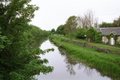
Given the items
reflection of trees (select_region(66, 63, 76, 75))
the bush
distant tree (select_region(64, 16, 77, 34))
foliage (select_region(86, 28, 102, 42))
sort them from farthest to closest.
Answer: distant tree (select_region(64, 16, 77, 34))
the bush
foliage (select_region(86, 28, 102, 42))
reflection of trees (select_region(66, 63, 76, 75))

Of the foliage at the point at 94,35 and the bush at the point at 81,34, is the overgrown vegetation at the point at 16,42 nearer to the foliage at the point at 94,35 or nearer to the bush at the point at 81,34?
the foliage at the point at 94,35

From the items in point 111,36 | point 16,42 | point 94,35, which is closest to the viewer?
point 16,42

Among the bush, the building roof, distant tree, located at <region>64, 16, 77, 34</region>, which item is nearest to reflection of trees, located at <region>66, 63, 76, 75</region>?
the building roof

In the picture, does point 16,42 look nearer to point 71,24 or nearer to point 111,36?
point 111,36

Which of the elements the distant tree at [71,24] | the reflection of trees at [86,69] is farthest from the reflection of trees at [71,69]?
the distant tree at [71,24]

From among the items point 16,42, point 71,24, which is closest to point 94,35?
point 71,24

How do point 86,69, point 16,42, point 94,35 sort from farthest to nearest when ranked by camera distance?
point 94,35, point 86,69, point 16,42

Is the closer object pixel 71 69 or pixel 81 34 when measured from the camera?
pixel 71 69

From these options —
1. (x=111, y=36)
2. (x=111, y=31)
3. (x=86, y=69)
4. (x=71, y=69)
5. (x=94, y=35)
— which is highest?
(x=111, y=31)

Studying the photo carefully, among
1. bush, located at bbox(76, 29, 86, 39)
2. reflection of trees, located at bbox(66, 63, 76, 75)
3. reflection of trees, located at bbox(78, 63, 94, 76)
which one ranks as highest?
bush, located at bbox(76, 29, 86, 39)

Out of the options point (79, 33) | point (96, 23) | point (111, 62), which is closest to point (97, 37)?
point (79, 33)

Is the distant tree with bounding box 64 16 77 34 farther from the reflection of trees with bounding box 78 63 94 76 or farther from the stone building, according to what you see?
the reflection of trees with bounding box 78 63 94 76

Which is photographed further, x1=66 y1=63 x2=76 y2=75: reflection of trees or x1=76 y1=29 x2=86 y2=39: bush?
x1=76 y1=29 x2=86 y2=39: bush


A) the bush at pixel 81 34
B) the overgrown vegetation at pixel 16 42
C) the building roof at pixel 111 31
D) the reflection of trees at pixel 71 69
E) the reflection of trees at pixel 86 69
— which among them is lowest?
the reflection of trees at pixel 71 69
